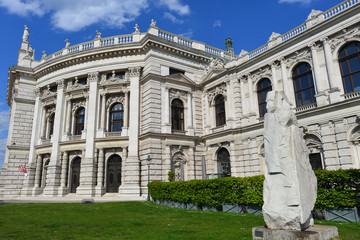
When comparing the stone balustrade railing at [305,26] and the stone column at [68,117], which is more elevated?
the stone balustrade railing at [305,26]

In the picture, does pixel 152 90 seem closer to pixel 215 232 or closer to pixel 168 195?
pixel 168 195

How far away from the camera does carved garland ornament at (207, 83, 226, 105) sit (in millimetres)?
27266

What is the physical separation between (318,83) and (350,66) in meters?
2.28

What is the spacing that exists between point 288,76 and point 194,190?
1290 centimetres

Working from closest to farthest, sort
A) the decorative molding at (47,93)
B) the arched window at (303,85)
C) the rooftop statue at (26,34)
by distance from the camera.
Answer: the arched window at (303,85) → the decorative molding at (47,93) → the rooftop statue at (26,34)

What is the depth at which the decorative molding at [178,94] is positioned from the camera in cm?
2762

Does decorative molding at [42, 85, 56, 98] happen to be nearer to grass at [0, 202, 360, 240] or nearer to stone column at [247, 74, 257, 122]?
grass at [0, 202, 360, 240]

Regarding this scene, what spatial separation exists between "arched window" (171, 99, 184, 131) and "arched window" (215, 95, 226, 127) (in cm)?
373

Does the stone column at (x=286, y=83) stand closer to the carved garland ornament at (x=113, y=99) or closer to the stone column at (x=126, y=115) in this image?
the stone column at (x=126, y=115)

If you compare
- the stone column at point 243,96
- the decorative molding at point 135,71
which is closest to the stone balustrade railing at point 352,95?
the stone column at point 243,96

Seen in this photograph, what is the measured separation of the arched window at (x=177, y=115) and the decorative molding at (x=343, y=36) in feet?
48.7

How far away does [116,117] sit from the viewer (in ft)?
94.6

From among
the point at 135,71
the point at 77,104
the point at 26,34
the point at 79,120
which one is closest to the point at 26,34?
the point at 26,34

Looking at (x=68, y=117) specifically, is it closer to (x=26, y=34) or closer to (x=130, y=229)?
(x=26, y=34)
